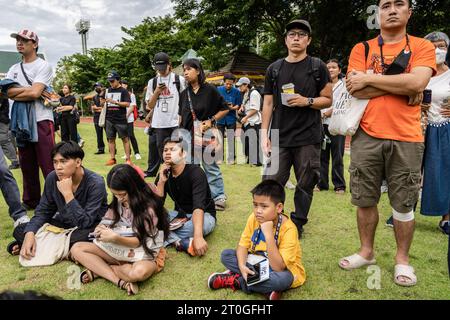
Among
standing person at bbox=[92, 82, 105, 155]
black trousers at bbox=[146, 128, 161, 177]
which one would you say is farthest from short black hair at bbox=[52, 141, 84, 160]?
standing person at bbox=[92, 82, 105, 155]

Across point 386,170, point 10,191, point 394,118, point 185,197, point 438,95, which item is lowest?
point 185,197

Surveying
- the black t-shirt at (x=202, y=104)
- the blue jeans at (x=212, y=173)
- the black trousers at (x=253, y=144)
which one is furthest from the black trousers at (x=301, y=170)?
the black trousers at (x=253, y=144)

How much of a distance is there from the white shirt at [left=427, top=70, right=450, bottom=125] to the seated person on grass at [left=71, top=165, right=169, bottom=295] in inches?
114

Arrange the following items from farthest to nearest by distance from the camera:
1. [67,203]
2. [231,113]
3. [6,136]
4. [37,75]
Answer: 1. [231,113]
2. [6,136]
3. [37,75]
4. [67,203]

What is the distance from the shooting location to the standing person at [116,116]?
747 centimetres

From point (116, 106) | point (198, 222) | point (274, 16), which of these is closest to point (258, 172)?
point (116, 106)

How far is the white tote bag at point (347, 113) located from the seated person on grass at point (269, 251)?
73cm

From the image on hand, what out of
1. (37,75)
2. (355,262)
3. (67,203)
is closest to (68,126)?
(37,75)

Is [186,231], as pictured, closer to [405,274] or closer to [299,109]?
[299,109]

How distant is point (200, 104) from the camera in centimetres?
447

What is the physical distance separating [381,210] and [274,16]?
15.6 metres

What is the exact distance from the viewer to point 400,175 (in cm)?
258

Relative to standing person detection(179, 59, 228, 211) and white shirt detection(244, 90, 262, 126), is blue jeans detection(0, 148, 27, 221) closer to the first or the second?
standing person detection(179, 59, 228, 211)

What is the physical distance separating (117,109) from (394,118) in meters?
6.23
